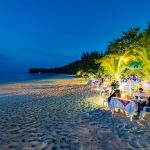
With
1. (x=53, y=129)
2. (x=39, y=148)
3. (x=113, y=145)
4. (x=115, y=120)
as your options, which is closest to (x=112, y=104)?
(x=115, y=120)

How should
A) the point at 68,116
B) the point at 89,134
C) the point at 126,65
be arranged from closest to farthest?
the point at 89,134
the point at 68,116
the point at 126,65

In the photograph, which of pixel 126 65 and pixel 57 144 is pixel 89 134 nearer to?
pixel 57 144

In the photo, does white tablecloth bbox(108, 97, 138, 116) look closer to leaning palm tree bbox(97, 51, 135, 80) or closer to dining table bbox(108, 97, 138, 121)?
dining table bbox(108, 97, 138, 121)

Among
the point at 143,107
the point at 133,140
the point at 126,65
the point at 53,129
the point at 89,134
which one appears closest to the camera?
the point at 133,140

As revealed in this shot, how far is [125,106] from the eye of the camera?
355 inches

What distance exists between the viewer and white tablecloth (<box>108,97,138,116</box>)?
870 centimetres

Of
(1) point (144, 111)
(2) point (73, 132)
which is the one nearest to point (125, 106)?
(1) point (144, 111)

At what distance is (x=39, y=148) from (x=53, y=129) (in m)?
1.75

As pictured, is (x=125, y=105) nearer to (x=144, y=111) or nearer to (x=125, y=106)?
(x=125, y=106)

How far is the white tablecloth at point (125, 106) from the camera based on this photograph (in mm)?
8695

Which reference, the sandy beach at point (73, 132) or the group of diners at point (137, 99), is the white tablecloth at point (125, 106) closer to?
the group of diners at point (137, 99)

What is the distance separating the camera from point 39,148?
580 cm

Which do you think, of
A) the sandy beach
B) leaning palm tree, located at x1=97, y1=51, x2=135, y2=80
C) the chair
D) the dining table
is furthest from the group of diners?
leaning palm tree, located at x1=97, y1=51, x2=135, y2=80

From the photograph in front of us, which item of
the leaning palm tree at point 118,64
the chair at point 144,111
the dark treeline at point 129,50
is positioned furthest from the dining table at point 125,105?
the leaning palm tree at point 118,64
